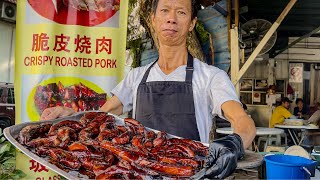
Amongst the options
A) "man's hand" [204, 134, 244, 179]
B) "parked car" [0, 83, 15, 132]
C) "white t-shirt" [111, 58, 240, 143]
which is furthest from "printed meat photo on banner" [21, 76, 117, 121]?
"parked car" [0, 83, 15, 132]

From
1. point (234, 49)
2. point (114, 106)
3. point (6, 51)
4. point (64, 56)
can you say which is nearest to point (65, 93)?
point (64, 56)

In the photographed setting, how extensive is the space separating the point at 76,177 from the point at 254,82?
1203 cm

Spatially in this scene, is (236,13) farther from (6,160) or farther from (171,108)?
(6,160)

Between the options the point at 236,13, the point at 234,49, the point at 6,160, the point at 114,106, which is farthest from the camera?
the point at 236,13

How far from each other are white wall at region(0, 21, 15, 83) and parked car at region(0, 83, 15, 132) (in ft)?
3.01

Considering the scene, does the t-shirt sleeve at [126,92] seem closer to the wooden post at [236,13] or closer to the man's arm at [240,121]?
Result: the man's arm at [240,121]

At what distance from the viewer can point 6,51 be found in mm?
10484

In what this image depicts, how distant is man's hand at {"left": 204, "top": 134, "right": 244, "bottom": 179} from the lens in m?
1.60

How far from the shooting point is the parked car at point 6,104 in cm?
955

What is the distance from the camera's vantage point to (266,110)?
12.0 metres

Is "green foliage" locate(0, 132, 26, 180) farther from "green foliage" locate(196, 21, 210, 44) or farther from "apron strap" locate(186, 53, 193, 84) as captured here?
"green foliage" locate(196, 21, 210, 44)

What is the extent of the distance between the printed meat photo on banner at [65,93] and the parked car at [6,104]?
23.3ft

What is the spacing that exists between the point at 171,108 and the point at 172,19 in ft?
2.27

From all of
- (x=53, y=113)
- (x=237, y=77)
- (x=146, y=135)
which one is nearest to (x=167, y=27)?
(x=146, y=135)
